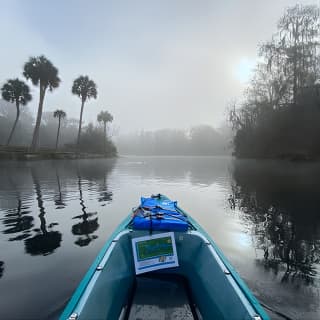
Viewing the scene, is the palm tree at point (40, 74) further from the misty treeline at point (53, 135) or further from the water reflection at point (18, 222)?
the water reflection at point (18, 222)

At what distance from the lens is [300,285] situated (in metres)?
2.79

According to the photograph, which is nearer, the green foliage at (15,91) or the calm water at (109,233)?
the calm water at (109,233)

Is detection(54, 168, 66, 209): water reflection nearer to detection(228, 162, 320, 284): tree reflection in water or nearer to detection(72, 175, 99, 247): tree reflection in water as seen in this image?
detection(72, 175, 99, 247): tree reflection in water

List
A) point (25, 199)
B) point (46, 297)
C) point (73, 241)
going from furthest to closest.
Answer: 1. point (25, 199)
2. point (73, 241)
3. point (46, 297)

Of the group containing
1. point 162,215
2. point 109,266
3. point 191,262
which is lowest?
point 191,262

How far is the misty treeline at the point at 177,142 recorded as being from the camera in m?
98.2

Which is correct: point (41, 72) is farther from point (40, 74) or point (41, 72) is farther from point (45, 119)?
point (45, 119)

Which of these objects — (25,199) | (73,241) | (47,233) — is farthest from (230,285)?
(25,199)

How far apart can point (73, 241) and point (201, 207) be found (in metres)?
4.20

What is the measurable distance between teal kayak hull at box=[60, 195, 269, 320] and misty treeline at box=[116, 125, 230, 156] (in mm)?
92687

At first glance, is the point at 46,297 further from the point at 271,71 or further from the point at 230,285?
the point at 271,71

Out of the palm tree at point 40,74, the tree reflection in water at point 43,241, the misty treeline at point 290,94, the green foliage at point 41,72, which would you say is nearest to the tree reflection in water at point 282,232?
the tree reflection in water at point 43,241

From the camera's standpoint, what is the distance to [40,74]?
29.9m

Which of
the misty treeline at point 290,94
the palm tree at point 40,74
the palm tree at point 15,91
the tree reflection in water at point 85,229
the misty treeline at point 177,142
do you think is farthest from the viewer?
the misty treeline at point 177,142
